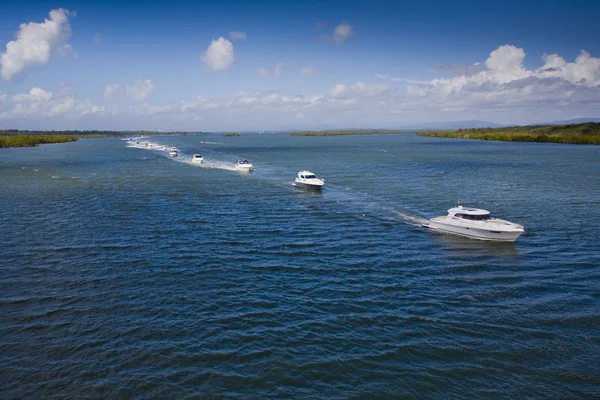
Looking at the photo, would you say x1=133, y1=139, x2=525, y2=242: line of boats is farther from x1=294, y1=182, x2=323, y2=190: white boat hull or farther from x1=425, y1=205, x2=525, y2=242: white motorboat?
x1=294, y1=182, x2=323, y2=190: white boat hull

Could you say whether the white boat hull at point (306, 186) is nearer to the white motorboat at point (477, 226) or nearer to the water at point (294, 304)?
the water at point (294, 304)

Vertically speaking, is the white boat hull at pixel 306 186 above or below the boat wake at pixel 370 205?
above

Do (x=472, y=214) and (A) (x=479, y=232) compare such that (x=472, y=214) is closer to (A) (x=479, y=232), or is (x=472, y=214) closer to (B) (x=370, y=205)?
(A) (x=479, y=232)

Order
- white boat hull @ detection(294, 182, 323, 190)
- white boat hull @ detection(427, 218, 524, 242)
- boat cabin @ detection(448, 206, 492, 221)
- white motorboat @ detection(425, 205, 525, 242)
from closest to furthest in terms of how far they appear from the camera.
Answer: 1. white boat hull @ detection(427, 218, 524, 242)
2. white motorboat @ detection(425, 205, 525, 242)
3. boat cabin @ detection(448, 206, 492, 221)
4. white boat hull @ detection(294, 182, 323, 190)

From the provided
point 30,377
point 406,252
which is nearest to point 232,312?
point 30,377

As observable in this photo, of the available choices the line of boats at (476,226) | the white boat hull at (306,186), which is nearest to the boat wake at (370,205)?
the white boat hull at (306,186)

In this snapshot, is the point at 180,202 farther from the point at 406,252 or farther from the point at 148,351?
the point at 148,351

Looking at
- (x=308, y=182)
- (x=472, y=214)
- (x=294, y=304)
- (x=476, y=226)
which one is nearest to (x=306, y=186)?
(x=308, y=182)

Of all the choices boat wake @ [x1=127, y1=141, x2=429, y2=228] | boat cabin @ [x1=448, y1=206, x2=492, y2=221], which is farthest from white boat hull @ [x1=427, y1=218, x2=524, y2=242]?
boat wake @ [x1=127, y1=141, x2=429, y2=228]
